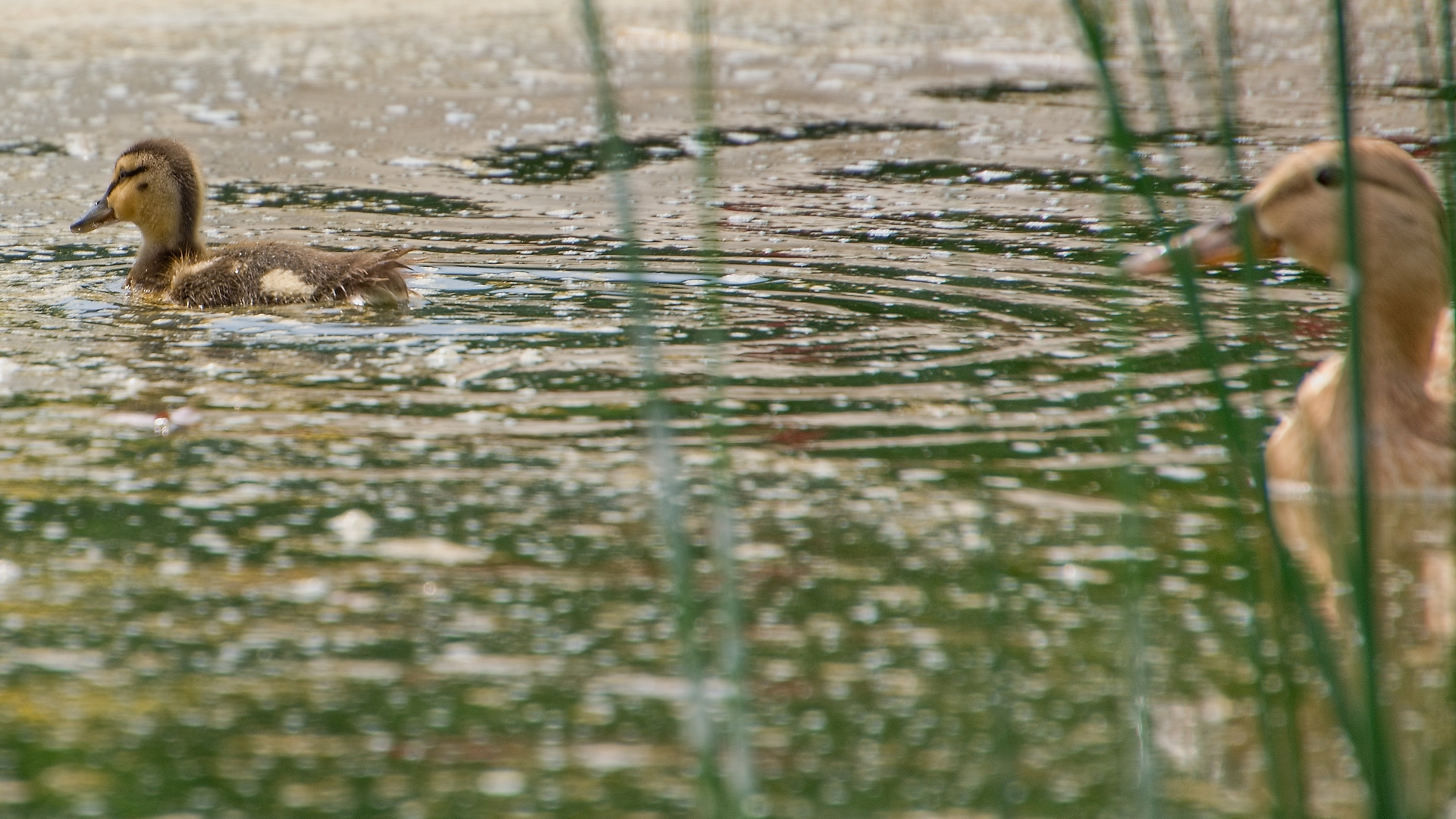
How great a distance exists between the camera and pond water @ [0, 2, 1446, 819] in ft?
8.38

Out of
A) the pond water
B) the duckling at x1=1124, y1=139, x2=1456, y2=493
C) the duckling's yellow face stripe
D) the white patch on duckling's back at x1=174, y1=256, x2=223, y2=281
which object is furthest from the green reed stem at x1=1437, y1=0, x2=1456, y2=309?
the duckling's yellow face stripe

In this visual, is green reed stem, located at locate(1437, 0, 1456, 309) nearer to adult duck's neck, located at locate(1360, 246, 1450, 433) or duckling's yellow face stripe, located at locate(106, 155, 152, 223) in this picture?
adult duck's neck, located at locate(1360, 246, 1450, 433)

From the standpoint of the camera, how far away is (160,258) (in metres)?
6.38

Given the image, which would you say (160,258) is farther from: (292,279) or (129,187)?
(292,279)

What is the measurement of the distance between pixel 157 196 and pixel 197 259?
1.02ft

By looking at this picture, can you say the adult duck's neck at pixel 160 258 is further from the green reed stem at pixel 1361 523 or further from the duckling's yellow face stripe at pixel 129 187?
the green reed stem at pixel 1361 523

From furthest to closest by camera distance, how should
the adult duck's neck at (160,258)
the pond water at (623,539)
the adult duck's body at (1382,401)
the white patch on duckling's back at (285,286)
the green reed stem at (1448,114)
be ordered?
1. the adult duck's neck at (160,258)
2. the white patch on duckling's back at (285,286)
3. the adult duck's body at (1382,401)
4. the pond water at (623,539)
5. the green reed stem at (1448,114)

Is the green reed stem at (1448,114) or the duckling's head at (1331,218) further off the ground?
the green reed stem at (1448,114)

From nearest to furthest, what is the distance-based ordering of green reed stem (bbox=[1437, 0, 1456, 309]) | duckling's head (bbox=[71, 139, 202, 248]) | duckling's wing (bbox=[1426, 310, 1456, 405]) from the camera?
green reed stem (bbox=[1437, 0, 1456, 309]) < duckling's wing (bbox=[1426, 310, 1456, 405]) < duckling's head (bbox=[71, 139, 202, 248])

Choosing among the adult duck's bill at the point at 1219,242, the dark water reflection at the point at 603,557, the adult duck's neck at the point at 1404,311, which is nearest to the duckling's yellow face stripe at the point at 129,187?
the dark water reflection at the point at 603,557

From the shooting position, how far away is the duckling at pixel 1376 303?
12.5ft

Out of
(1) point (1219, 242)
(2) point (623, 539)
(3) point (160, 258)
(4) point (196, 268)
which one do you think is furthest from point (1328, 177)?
(3) point (160, 258)

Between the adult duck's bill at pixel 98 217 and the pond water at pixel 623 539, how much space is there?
0.80 ft

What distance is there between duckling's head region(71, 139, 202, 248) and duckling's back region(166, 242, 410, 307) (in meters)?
0.51
